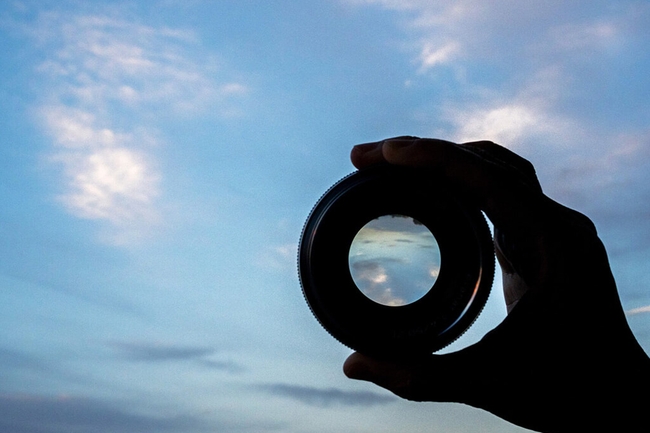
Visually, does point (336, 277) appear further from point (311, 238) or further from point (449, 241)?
point (449, 241)

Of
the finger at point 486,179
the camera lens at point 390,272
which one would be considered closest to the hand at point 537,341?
the finger at point 486,179

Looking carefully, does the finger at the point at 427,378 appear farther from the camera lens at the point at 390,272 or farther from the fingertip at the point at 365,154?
the fingertip at the point at 365,154

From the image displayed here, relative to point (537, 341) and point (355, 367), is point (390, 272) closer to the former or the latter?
point (355, 367)

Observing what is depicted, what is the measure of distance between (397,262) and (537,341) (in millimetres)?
774

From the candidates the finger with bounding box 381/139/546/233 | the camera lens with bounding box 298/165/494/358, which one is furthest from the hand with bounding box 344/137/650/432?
the camera lens with bounding box 298/165/494/358

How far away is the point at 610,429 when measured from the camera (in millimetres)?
3066

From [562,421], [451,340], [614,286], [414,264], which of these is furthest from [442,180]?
[562,421]

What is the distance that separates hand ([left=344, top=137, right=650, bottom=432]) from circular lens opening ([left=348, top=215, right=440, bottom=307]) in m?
0.34

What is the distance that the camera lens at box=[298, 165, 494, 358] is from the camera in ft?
10.1

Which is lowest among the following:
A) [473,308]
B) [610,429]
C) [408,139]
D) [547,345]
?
[610,429]

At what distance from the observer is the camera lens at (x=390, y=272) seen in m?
3.07

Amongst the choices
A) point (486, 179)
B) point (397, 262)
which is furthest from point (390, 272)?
point (486, 179)

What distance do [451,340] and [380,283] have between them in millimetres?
431

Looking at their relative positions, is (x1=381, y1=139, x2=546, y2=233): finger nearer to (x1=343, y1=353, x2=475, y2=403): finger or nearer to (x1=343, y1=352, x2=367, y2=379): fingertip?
(x1=343, y1=353, x2=475, y2=403): finger
